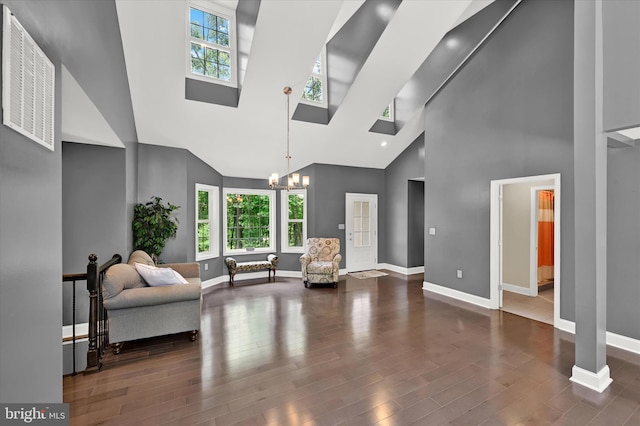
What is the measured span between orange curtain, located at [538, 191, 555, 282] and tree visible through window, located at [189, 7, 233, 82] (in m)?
6.50

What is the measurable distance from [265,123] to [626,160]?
4.99m

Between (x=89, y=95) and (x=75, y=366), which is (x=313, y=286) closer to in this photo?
(x=75, y=366)

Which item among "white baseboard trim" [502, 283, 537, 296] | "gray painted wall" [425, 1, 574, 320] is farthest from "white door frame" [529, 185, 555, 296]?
"gray painted wall" [425, 1, 574, 320]

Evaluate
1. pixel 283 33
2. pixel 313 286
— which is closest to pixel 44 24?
pixel 283 33

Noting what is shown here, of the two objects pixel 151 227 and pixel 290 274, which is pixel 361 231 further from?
pixel 151 227

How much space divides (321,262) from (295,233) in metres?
1.23

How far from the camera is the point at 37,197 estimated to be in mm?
1543

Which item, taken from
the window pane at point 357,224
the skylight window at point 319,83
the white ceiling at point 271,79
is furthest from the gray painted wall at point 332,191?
the skylight window at point 319,83

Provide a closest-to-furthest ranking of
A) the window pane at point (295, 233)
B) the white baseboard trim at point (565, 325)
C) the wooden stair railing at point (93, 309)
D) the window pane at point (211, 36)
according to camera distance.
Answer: the wooden stair railing at point (93, 309)
the white baseboard trim at point (565, 325)
the window pane at point (211, 36)
the window pane at point (295, 233)

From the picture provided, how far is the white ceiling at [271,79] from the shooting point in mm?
3490

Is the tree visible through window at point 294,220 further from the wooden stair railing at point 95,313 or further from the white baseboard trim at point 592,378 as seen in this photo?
the white baseboard trim at point 592,378

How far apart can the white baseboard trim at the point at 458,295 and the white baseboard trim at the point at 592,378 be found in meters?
2.04

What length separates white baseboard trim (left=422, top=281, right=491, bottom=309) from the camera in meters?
4.71

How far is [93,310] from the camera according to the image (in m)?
2.96
